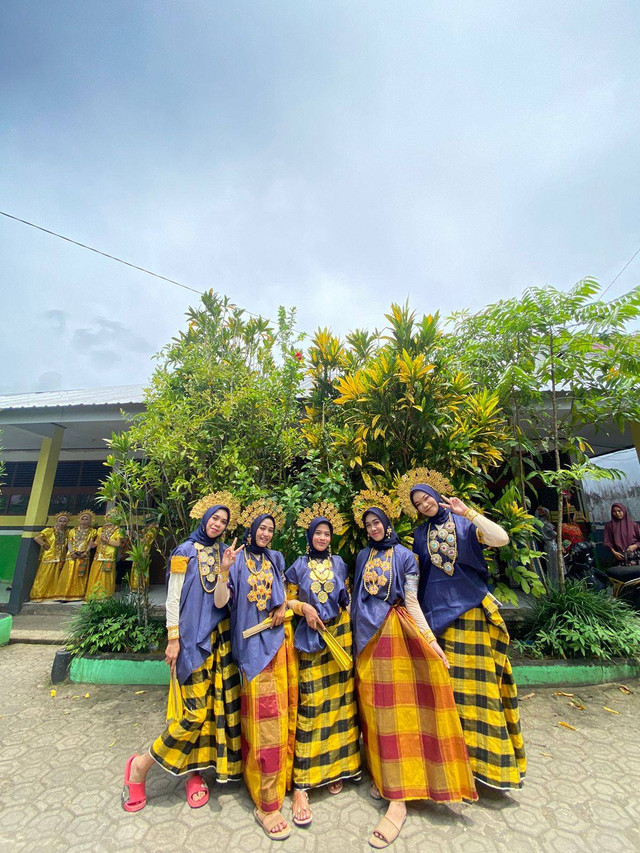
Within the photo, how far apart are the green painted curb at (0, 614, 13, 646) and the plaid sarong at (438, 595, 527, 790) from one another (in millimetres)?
6140

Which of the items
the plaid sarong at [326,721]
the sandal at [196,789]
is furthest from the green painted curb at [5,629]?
the plaid sarong at [326,721]

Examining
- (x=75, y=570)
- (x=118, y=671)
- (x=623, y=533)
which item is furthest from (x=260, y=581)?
(x=75, y=570)

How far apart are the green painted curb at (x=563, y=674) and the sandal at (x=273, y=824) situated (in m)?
2.75

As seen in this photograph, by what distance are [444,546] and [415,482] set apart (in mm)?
491

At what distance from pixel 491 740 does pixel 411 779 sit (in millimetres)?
524

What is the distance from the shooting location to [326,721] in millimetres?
2496

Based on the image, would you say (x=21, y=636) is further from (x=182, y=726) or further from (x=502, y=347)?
(x=502, y=347)

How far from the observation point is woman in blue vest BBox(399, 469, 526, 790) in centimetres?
240

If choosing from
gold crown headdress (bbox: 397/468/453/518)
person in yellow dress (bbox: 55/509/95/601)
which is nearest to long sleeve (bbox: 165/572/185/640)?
gold crown headdress (bbox: 397/468/453/518)

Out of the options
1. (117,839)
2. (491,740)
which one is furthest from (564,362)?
(117,839)

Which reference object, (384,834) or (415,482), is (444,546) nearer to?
(415,482)

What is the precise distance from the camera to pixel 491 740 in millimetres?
2402

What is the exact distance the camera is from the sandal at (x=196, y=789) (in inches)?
94.7

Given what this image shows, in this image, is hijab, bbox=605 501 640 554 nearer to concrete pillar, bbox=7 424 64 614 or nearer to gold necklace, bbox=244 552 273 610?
gold necklace, bbox=244 552 273 610
